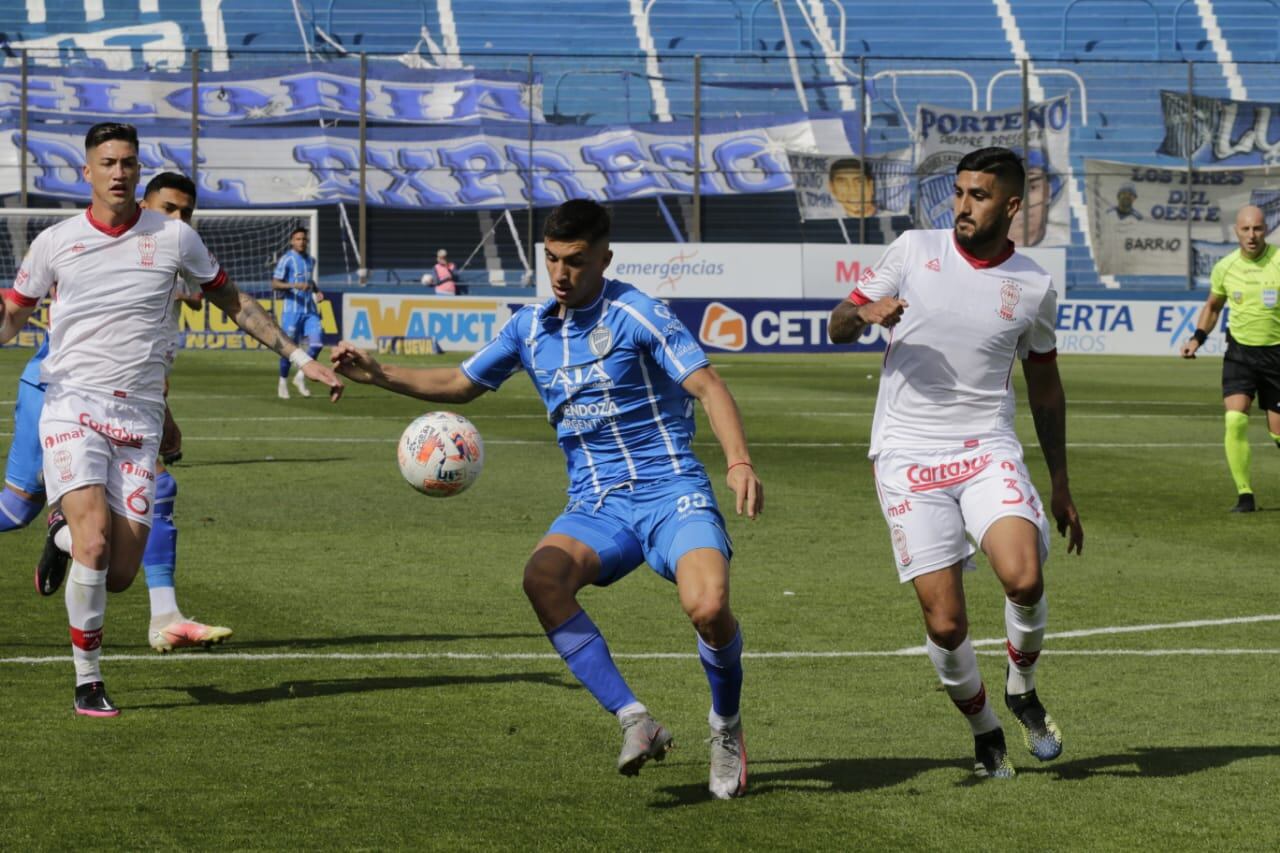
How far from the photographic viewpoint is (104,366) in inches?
287

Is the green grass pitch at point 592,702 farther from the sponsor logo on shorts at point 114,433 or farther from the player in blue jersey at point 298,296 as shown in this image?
the player in blue jersey at point 298,296

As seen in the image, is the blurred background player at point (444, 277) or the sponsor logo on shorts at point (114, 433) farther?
the blurred background player at point (444, 277)

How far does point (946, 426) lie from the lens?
6441 millimetres

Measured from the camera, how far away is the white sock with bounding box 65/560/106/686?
714 centimetres

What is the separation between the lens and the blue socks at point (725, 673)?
5.93m

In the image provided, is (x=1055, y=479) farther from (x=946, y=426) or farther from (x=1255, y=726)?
(x=1255, y=726)

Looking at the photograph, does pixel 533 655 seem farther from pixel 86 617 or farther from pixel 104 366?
pixel 104 366

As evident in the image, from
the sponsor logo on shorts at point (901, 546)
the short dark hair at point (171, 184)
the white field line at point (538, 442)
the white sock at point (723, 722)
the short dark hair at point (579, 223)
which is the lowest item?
the white field line at point (538, 442)

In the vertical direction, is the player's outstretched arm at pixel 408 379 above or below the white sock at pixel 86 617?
above

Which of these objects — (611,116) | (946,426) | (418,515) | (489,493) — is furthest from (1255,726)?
(611,116)

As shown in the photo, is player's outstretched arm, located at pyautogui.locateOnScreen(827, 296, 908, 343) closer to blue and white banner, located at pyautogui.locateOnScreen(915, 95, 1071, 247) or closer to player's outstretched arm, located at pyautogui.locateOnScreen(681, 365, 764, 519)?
player's outstretched arm, located at pyautogui.locateOnScreen(681, 365, 764, 519)

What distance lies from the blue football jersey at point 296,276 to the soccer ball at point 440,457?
60.9 ft

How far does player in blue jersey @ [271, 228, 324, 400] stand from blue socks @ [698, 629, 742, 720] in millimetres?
19416

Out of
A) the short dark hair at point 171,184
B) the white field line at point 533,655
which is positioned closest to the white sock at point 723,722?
the white field line at point 533,655
